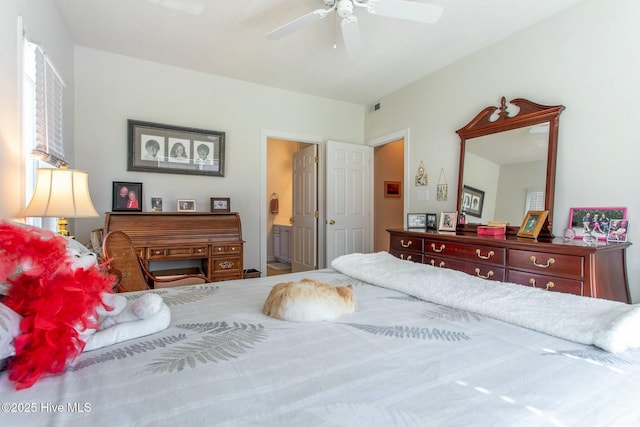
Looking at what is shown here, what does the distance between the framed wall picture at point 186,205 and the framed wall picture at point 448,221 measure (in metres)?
2.66

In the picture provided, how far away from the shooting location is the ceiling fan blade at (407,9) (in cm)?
196

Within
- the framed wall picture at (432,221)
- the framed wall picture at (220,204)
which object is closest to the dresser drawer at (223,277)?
the framed wall picture at (220,204)

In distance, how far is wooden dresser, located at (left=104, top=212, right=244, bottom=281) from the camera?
9.23 feet

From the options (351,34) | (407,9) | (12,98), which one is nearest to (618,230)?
(407,9)

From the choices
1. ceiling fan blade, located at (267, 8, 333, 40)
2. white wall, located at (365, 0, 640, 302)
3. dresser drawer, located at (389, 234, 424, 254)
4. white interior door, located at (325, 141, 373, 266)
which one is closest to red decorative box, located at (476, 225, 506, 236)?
white wall, located at (365, 0, 640, 302)

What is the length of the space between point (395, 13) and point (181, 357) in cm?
228

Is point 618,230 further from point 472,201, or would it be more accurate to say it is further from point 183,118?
point 183,118

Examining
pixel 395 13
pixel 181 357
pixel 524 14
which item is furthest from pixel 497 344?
pixel 524 14

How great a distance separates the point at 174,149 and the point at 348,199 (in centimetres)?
228

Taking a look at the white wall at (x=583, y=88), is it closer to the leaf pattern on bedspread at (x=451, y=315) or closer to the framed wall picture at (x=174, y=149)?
the leaf pattern on bedspread at (x=451, y=315)

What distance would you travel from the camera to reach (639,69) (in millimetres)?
2055

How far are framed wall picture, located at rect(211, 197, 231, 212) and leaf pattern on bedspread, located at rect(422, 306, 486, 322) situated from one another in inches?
115

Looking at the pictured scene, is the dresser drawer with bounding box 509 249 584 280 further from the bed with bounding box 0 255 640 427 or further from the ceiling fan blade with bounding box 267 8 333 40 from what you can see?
the ceiling fan blade with bounding box 267 8 333 40

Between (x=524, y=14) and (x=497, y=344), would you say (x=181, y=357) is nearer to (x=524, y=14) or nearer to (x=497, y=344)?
(x=497, y=344)
